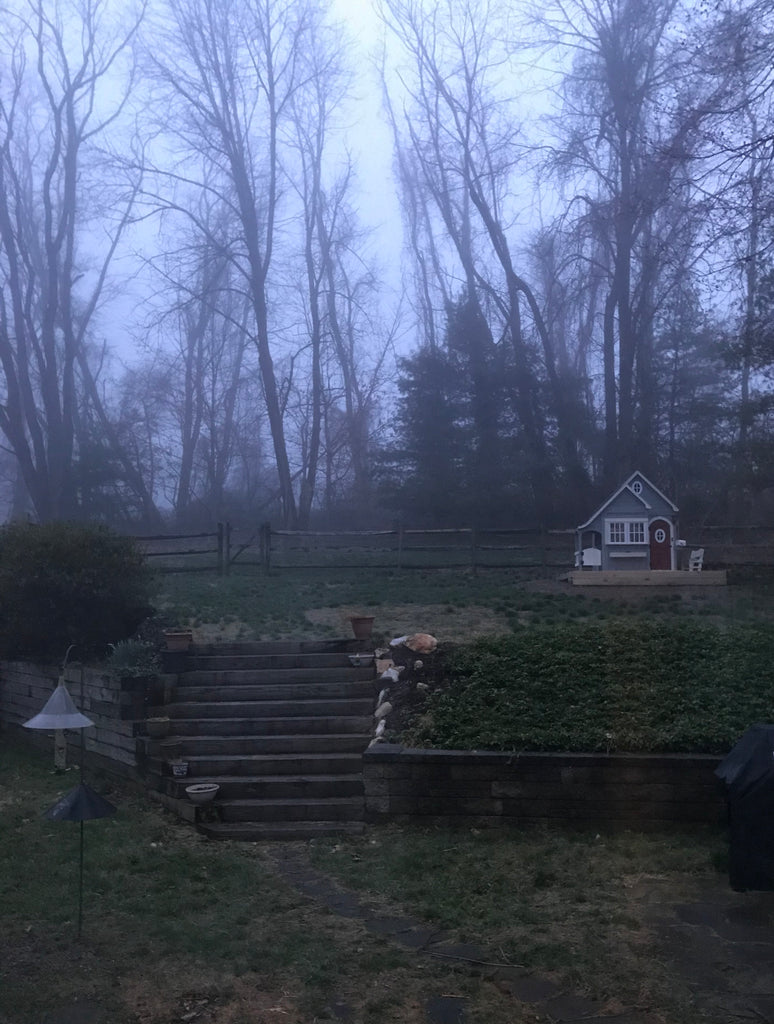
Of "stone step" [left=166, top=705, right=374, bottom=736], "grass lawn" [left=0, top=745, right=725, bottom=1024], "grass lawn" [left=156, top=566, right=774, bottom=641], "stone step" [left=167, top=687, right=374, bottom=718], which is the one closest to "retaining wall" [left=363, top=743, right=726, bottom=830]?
"grass lawn" [left=0, top=745, right=725, bottom=1024]

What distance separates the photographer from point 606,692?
7.83m

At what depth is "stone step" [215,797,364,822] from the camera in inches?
285

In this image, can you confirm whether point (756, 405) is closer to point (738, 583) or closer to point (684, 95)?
point (738, 583)

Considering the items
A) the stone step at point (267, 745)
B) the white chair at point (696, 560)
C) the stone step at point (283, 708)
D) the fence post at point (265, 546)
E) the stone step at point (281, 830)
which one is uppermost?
the fence post at point (265, 546)

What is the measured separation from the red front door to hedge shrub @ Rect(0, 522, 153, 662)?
24.7 ft

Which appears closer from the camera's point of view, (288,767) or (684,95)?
(288,767)

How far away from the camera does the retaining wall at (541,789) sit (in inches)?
263

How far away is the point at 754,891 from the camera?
18.1 ft

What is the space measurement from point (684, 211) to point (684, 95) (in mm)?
1208

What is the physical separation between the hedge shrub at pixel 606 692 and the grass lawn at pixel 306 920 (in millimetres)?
720

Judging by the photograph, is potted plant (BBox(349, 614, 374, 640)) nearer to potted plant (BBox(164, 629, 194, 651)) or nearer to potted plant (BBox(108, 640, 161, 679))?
potted plant (BBox(164, 629, 194, 651))

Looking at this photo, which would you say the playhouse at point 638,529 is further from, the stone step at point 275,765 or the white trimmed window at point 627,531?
the stone step at point 275,765

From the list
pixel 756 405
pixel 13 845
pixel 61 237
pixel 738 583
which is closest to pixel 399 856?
pixel 13 845

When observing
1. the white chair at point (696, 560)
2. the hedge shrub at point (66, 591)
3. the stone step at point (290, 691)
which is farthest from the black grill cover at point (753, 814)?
the white chair at point (696, 560)
